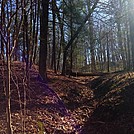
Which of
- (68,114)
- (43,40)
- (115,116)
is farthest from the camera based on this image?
(43,40)

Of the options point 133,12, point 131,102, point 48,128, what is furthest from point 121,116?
point 133,12

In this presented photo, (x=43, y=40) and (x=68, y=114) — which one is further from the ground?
(x=43, y=40)

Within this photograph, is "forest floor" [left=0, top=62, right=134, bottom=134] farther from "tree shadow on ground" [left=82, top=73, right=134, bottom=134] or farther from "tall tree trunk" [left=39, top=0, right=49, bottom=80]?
"tall tree trunk" [left=39, top=0, right=49, bottom=80]

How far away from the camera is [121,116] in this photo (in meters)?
6.51

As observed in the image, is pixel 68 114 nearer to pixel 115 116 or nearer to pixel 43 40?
pixel 115 116

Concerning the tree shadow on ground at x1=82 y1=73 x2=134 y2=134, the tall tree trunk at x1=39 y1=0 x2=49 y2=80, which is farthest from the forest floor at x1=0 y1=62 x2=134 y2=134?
the tall tree trunk at x1=39 y1=0 x2=49 y2=80

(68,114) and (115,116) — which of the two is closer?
(115,116)

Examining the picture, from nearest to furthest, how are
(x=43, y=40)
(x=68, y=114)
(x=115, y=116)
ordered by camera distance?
(x=115, y=116) < (x=68, y=114) < (x=43, y=40)

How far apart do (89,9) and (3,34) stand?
12.4m

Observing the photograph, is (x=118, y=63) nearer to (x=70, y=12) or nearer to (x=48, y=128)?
(x=70, y=12)

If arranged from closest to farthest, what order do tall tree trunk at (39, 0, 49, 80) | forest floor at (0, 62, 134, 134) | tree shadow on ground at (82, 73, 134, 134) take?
forest floor at (0, 62, 134, 134) → tree shadow on ground at (82, 73, 134, 134) → tall tree trunk at (39, 0, 49, 80)

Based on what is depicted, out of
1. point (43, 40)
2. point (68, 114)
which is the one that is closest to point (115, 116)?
point (68, 114)

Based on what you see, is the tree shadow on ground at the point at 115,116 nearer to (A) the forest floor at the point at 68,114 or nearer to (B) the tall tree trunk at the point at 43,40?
(A) the forest floor at the point at 68,114

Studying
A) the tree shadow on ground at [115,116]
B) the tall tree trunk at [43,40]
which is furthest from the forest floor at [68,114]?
the tall tree trunk at [43,40]
